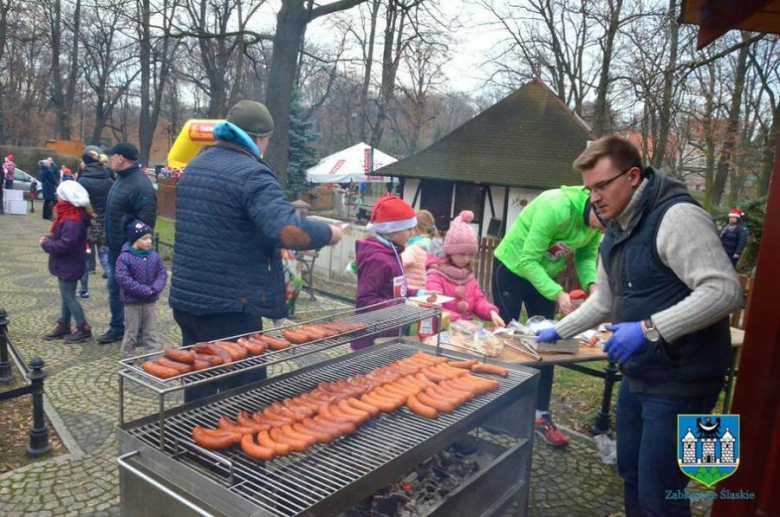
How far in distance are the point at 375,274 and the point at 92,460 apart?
2419 mm

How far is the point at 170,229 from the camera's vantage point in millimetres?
17047

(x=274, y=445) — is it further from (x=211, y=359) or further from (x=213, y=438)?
(x=211, y=359)

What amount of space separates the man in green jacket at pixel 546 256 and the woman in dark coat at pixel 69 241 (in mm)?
4574

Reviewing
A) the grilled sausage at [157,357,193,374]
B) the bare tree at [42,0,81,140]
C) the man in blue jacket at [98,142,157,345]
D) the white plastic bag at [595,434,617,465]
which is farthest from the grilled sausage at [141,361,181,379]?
the bare tree at [42,0,81,140]

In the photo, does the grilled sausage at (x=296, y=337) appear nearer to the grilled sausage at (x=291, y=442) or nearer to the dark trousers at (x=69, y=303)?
Answer: the grilled sausage at (x=291, y=442)

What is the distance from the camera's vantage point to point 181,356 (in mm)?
2266

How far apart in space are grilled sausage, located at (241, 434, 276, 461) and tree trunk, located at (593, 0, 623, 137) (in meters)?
19.1

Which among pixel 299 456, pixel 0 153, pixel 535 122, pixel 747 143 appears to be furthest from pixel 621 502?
pixel 0 153

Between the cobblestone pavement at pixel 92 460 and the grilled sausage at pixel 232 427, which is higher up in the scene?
the grilled sausage at pixel 232 427

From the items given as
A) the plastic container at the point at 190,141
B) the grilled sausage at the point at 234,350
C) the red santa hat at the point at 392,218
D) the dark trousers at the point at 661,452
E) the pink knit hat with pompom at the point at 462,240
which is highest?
the plastic container at the point at 190,141

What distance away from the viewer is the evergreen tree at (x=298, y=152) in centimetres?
2467

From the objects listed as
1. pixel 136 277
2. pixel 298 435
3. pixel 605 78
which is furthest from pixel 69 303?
pixel 605 78

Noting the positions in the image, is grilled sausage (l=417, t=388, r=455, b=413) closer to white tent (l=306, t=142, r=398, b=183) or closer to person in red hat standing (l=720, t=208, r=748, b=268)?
person in red hat standing (l=720, t=208, r=748, b=268)

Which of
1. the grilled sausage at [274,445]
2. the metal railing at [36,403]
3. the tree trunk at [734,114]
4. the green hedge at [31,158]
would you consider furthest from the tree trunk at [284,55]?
the green hedge at [31,158]
